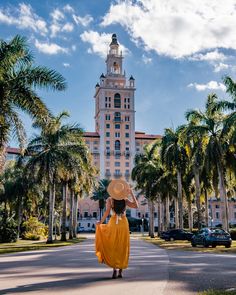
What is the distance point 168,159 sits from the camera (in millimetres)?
46750

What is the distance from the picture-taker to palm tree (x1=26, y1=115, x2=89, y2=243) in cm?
3747

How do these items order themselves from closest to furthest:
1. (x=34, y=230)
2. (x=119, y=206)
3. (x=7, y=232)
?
(x=119, y=206) → (x=7, y=232) → (x=34, y=230)

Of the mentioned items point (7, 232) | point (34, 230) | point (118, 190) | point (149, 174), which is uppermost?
point (149, 174)

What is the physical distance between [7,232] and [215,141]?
2565cm

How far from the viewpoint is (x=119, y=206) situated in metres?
8.95

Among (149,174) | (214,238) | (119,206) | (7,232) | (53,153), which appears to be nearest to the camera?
(119,206)

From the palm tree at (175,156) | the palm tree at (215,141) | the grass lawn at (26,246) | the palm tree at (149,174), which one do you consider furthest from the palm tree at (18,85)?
the palm tree at (149,174)

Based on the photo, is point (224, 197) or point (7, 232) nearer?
point (224, 197)

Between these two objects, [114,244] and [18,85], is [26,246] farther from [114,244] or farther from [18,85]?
[114,244]

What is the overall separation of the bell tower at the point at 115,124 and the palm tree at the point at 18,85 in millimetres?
115352

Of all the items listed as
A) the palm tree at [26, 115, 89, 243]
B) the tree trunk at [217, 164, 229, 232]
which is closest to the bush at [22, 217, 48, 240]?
the palm tree at [26, 115, 89, 243]

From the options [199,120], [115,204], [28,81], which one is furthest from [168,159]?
[115,204]

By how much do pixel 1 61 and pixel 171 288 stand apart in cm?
1849

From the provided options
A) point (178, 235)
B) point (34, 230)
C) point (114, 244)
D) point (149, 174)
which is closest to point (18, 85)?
point (114, 244)
